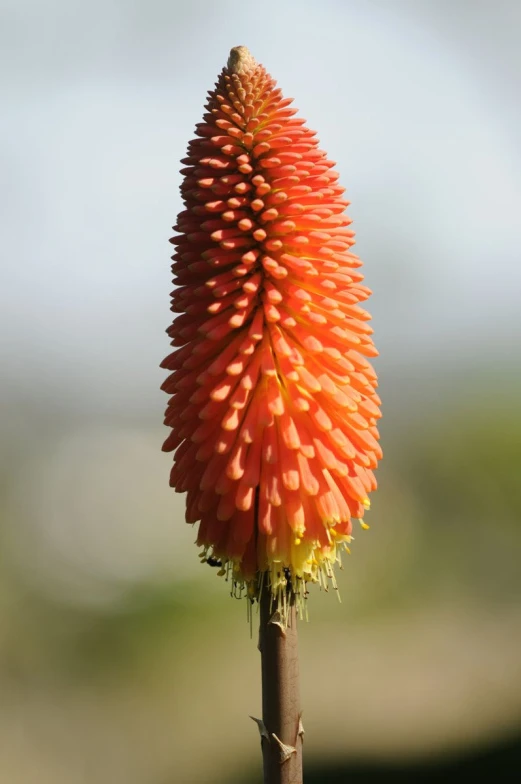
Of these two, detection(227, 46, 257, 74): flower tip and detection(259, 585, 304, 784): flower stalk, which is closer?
detection(259, 585, 304, 784): flower stalk

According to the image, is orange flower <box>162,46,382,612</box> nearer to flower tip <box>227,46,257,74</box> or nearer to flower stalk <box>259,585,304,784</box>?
flower tip <box>227,46,257,74</box>

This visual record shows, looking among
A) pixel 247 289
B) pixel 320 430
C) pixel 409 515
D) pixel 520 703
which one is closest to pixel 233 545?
pixel 320 430

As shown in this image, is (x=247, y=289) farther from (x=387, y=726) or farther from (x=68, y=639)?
(x=68, y=639)

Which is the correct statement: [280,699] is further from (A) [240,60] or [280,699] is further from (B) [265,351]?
(A) [240,60]

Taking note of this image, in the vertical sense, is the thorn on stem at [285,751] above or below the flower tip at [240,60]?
below

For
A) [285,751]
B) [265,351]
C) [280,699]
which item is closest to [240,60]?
[265,351]

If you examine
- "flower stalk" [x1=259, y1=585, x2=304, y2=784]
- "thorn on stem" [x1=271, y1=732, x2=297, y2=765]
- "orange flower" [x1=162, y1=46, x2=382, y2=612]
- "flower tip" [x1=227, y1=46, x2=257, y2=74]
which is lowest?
"thorn on stem" [x1=271, y1=732, x2=297, y2=765]

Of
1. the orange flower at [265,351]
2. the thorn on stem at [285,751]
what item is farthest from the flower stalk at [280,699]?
the orange flower at [265,351]

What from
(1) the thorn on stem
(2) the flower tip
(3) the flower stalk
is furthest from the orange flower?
(1) the thorn on stem

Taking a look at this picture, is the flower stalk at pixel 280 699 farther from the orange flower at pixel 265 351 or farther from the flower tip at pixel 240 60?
the flower tip at pixel 240 60
